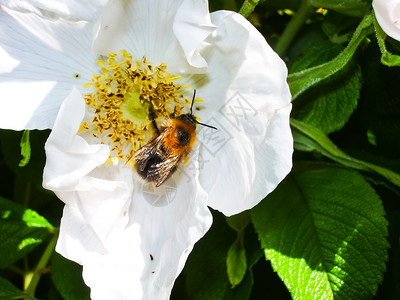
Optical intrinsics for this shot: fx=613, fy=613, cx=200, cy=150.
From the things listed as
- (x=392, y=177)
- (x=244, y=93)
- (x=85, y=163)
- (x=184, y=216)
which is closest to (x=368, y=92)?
(x=392, y=177)

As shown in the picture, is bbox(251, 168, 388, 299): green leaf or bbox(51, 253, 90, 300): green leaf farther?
bbox(51, 253, 90, 300): green leaf

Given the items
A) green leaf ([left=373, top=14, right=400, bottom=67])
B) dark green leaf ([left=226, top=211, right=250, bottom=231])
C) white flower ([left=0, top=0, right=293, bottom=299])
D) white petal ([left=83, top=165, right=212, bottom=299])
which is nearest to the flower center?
white flower ([left=0, top=0, right=293, bottom=299])

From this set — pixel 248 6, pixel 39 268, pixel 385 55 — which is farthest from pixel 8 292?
pixel 385 55

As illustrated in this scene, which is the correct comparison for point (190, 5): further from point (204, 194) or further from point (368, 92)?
point (368, 92)

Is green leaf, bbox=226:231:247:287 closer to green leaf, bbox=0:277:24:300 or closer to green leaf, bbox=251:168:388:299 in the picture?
green leaf, bbox=251:168:388:299

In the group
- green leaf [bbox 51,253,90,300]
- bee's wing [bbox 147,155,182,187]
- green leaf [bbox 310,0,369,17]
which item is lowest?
green leaf [bbox 51,253,90,300]

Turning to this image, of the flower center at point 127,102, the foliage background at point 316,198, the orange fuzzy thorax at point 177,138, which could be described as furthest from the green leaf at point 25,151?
the orange fuzzy thorax at point 177,138
